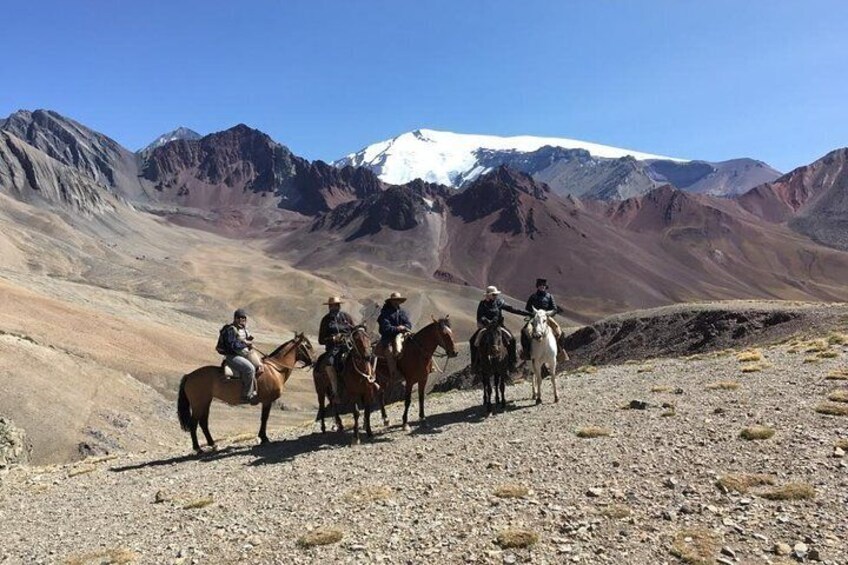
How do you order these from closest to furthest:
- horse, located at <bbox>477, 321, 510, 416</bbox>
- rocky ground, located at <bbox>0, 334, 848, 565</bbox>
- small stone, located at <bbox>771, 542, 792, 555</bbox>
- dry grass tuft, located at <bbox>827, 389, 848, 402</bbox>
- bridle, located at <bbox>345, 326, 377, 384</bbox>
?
small stone, located at <bbox>771, 542, 792, 555</bbox>
rocky ground, located at <bbox>0, 334, 848, 565</bbox>
dry grass tuft, located at <bbox>827, 389, 848, 402</bbox>
bridle, located at <bbox>345, 326, 377, 384</bbox>
horse, located at <bbox>477, 321, 510, 416</bbox>

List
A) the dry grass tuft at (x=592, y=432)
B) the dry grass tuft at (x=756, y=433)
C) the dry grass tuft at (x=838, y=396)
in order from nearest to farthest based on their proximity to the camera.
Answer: the dry grass tuft at (x=756, y=433) → the dry grass tuft at (x=592, y=432) → the dry grass tuft at (x=838, y=396)

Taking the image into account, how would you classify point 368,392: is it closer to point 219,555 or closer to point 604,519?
point 219,555

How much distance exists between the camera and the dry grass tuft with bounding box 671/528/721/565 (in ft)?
26.3

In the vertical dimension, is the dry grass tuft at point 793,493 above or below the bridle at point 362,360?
below

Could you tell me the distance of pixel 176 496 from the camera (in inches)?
531

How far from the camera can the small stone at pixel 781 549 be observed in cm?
799

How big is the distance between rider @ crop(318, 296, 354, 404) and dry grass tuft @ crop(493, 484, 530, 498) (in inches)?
306

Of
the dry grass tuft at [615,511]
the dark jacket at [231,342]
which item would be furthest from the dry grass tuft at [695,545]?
the dark jacket at [231,342]

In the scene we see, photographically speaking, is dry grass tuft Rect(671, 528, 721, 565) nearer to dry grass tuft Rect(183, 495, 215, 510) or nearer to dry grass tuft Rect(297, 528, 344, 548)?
dry grass tuft Rect(297, 528, 344, 548)

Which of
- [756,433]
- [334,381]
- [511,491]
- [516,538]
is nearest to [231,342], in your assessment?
[334,381]

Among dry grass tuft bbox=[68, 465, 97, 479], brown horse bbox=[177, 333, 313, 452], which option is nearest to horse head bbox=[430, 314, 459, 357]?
brown horse bbox=[177, 333, 313, 452]

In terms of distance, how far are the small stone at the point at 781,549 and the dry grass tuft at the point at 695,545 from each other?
679mm

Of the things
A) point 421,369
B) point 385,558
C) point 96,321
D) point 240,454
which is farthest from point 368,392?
point 96,321

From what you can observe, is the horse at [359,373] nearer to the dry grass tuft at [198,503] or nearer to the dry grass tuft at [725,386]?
the dry grass tuft at [198,503]
